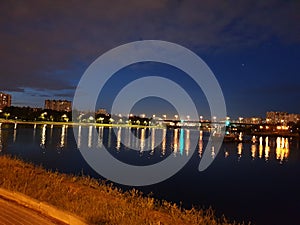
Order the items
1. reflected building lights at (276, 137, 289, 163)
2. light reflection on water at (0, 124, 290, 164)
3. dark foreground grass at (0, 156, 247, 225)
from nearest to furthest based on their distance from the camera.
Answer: dark foreground grass at (0, 156, 247, 225)
light reflection on water at (0, 124, 290, 164)
reflected building lights at (276, 137, 289, 163)

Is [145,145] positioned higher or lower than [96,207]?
lower

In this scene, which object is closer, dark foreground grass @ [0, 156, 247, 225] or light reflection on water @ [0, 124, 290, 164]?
dark foreground grass @ [0, 156, 247, 225]

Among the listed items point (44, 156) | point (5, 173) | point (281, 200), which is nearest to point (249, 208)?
point (281, 200)

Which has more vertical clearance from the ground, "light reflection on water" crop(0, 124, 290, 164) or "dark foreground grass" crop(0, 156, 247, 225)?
"dark foreground grass" crop(0, 156, 247, 225)

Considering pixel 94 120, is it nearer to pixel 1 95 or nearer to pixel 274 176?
pixel 1 95

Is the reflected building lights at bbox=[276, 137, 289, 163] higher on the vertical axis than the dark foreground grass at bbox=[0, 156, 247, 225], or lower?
lower

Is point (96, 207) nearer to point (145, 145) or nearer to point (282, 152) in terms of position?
point (145, 145)

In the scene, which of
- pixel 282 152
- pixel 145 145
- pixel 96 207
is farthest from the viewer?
pixel 282 152

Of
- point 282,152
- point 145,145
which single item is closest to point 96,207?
point 145,145

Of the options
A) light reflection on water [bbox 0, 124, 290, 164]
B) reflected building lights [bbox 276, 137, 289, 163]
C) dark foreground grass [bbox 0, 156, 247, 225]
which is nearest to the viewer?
dark foreground grass [bbox 0, 156, 247, 225]

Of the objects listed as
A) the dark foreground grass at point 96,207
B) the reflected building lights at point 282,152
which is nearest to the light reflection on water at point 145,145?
the reflected building lights at point 282,152

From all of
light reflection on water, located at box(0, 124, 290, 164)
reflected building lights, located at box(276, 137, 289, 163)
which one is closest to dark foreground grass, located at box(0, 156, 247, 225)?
light reflection on water, located at box(0, 124, 290, 164)

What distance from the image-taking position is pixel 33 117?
142m

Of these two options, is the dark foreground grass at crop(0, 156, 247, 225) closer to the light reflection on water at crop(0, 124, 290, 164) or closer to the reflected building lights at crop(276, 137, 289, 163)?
the light reflection on water at crop(0, 124, 290, 164)
